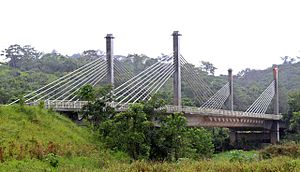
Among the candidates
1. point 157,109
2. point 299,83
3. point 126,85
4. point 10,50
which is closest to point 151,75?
point 126,85

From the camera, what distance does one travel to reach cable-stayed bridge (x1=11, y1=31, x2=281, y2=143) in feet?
98.9

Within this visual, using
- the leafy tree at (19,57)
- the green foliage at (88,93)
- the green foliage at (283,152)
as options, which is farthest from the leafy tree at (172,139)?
the leafy tree at (19,57)

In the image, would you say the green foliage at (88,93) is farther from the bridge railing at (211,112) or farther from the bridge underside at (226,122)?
the bridge underside at (226,122)

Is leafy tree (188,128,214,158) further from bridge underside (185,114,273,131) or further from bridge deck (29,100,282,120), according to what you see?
bridge underside (185,114,273,131)


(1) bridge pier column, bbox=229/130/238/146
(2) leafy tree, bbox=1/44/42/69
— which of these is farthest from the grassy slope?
Answer: (2) leafy tree, bbox=1/44/42/69

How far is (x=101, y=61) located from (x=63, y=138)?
988 cm

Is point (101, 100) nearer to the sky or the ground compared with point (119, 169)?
nearer to the sky

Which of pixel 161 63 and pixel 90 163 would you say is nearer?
pixel 90 163

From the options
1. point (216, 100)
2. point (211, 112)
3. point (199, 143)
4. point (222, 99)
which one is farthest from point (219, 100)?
point (199, 143)

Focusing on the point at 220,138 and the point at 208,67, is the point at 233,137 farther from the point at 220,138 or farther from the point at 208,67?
the point at 208,67

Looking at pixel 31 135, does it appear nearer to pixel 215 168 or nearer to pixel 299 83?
pixel 215 168

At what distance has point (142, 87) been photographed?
3322 centimetres

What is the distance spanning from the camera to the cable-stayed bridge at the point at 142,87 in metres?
30.1

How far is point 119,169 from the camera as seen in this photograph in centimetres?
1321
